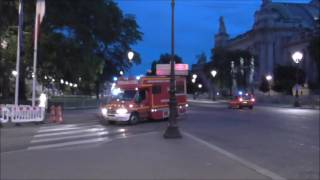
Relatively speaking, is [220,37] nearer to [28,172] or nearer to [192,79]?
[192,79]

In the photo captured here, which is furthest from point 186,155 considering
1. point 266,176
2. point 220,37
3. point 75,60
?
point 220,37

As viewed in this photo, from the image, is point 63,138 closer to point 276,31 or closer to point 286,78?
point 286,78

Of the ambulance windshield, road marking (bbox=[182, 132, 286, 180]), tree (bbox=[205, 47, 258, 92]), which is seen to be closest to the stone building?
tree (bbox=[205, 47, 258, 92])

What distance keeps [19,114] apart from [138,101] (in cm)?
665

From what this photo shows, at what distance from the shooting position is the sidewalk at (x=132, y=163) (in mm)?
12586

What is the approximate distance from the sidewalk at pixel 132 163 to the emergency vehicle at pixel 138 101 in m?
13.3

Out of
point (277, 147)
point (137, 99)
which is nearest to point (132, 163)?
point (277, 147)

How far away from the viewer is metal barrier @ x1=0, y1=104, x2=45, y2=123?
30719 mm

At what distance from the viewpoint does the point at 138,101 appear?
34062mm

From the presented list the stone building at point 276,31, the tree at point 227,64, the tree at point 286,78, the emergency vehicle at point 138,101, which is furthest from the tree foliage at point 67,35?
the stone building at point 276,31

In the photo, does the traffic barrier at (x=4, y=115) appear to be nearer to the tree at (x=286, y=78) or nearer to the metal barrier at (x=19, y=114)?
the metal barrier at (x=19, y=114)

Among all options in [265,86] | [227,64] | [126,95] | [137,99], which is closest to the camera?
[137,99]

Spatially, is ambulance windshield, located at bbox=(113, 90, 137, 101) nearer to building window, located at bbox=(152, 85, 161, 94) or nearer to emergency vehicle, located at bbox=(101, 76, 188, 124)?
emergency vehicle, located at bbox=(101, 76, 188, 124)

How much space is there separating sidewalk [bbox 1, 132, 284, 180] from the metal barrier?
41.3 feet
